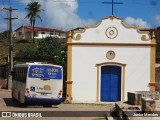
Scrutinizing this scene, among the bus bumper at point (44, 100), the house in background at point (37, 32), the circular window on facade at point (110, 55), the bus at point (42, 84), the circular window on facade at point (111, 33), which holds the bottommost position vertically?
the bus bumper at point (44, 100)

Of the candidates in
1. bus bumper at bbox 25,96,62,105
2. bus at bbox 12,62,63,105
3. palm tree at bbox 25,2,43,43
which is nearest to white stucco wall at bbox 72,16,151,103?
bus bumper at bbox 25,96,62,105

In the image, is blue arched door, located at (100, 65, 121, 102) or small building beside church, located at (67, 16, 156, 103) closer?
small building beside church, located at (67, 16, 156, 103)

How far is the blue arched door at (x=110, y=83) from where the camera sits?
99.0ft

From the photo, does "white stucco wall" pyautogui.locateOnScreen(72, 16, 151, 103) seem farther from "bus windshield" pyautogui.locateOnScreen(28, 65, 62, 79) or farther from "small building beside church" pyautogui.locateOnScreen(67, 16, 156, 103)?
"bus windshield" pyautogui.locateOnScreen(28, 65, 62, 79)

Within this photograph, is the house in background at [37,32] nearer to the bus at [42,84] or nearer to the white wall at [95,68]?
the white wall at [95,68]

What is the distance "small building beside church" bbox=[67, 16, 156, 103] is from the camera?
29891 mm

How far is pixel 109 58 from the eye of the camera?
30203 millimetres

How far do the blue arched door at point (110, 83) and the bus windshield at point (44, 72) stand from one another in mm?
6773

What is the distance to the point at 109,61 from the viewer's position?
3014cm

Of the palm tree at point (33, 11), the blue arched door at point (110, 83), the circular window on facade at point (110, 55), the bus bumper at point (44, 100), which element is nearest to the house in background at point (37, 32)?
the palm tree at point (33, 11)

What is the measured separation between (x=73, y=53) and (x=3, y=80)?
2218 centimetres

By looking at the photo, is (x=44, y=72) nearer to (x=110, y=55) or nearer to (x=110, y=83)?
(x=110, y=55)

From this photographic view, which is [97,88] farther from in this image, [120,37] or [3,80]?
[3,80]

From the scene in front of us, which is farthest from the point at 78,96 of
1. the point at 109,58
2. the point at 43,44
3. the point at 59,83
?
the point at 43,44
